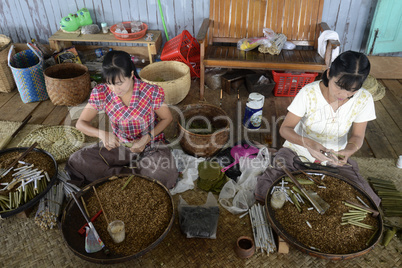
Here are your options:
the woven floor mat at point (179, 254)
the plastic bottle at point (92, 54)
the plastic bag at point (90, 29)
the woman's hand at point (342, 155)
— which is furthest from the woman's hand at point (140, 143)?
the plastic bottle at point (92, 54)

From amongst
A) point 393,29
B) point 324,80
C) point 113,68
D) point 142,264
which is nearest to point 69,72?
point 113,68

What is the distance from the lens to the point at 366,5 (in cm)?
389

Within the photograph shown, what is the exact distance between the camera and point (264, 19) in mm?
4012

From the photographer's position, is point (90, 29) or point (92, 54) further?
point (92, 54)

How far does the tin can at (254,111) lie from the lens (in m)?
3.26

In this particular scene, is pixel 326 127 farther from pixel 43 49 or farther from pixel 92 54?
pixel 43 49

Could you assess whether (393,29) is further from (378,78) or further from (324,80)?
(324,80)

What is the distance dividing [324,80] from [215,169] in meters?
1.17

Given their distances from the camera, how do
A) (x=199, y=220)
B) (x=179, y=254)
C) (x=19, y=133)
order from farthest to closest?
(x=19, y=133) < (x=199, y=220) < (x=179, y=254)

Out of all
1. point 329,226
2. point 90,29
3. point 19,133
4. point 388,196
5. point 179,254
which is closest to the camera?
point 329,226

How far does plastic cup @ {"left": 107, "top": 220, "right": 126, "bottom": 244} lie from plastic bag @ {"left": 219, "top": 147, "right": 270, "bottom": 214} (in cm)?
95

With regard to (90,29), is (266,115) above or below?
below

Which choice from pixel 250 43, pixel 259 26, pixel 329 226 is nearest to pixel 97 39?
pixel 250 43

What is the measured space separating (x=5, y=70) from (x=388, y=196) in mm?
4587
